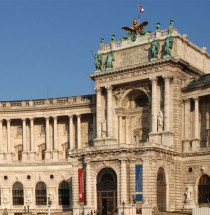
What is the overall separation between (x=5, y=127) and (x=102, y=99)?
20.2 metres

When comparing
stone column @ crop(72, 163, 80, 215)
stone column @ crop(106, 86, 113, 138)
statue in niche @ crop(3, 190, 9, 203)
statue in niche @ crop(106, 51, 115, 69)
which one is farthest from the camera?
statue in niche @ crop(3, 190, 9, 203)

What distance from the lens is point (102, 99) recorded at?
8444 centimetres

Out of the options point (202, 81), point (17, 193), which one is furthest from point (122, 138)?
point (17, 193)

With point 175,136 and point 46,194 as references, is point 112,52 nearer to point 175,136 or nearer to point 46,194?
point 175,136

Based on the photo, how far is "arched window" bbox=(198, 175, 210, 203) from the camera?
240 feet

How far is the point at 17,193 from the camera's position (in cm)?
9106

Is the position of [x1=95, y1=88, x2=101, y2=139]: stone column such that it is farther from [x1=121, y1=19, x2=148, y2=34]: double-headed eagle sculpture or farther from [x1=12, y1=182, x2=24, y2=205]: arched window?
[x1=12, y1=182, x2=24, y2=205]: arched window

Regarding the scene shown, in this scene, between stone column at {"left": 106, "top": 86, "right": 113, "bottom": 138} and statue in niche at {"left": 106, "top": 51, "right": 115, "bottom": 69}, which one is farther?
statue in niche at {"left": 106, "top": 51, "right": 115, "bottom": 69}

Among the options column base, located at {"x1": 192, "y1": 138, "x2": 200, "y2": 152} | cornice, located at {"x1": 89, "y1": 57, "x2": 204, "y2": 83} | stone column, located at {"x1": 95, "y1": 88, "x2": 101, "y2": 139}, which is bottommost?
column base, located at {"x1": 192, "y1": 138, "x2": 200, "y2": 152}

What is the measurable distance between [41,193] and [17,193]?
4.20 metres

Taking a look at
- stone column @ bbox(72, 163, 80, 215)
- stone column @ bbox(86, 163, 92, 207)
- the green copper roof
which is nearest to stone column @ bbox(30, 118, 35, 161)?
stone column @ bbox(72, 163, 80, 215)

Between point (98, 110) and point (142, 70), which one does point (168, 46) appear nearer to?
point (142, 70)

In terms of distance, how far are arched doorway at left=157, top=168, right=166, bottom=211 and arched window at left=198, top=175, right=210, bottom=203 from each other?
17.2 ft

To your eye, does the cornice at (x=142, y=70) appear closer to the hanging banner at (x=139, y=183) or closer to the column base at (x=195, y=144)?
Result: the column base at (x=195, y=144)
